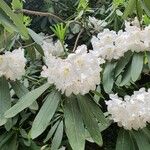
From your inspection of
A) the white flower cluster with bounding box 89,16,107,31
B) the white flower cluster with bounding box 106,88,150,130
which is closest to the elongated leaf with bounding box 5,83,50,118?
the white flower cluster with bounding box 106,88,150,130

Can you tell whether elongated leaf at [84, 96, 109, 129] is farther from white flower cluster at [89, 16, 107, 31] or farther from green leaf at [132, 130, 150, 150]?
white flower cluster at [89, 16, 107, 31]

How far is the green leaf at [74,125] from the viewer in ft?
3.93

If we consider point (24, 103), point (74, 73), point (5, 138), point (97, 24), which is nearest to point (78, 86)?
point (74, 73)

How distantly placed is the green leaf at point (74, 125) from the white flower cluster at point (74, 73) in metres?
0.04

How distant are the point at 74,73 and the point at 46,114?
14 cm

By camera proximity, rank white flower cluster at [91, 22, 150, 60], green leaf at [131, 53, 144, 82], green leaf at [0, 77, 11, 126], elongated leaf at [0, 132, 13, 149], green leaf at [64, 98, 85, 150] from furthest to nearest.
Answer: elongated leaf at [0, 132, 13, 149]
white flower cluster at [91, 22, 150, 60]
green leaf at [131, 53, 144, 82]
green leaf at [0, 77, 11, 126]
green leaf at [64, 98, 85, 150]

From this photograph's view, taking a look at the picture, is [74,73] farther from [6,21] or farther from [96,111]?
[6,21]

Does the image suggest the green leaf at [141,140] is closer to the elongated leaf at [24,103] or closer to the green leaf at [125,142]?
the green leaf at [125,142]

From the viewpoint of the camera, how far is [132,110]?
1421 mm

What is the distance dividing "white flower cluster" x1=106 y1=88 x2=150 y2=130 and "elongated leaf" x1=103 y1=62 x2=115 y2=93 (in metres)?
0.05

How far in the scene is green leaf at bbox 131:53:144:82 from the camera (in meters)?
1.47

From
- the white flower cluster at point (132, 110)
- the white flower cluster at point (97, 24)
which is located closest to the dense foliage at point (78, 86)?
the white flower cluster at point (132, 110)

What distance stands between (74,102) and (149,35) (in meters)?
0.45

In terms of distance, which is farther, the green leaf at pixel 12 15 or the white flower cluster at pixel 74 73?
the white flower cluster at pixel 74 73
